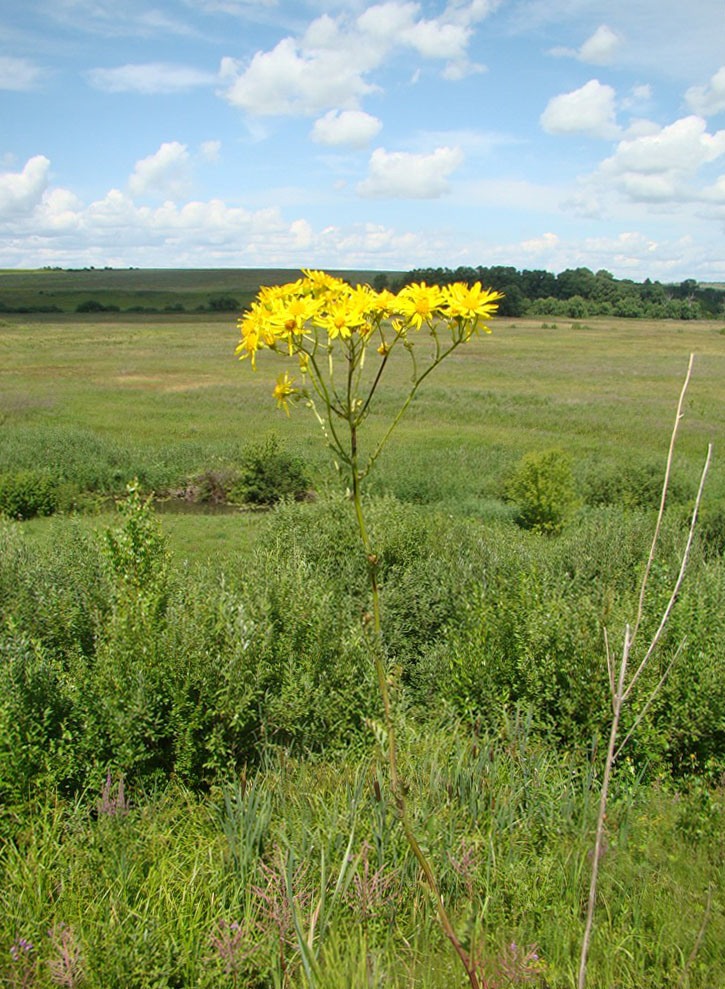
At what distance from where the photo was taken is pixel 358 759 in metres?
4.88

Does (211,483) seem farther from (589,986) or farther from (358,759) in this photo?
(589,986)

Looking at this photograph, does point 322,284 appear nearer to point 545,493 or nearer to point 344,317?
point 344,317

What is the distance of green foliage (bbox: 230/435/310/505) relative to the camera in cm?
2028

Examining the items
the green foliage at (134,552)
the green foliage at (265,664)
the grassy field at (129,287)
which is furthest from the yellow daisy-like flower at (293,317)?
the grassy field at (129,287)

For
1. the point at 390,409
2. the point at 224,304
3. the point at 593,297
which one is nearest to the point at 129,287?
the point at 224,304

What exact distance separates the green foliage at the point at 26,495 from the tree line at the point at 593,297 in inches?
3237

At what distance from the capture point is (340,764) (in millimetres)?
4754

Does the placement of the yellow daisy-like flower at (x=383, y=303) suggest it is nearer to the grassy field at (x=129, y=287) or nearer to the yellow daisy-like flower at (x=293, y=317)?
the yellow daisy-like flower at (x=293, y=317)

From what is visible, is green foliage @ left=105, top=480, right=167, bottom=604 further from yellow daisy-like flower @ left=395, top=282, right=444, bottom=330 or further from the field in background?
the field in background

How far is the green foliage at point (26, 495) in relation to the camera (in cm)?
1817

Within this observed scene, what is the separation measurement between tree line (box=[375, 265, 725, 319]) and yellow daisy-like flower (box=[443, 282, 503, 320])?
96.2 meters

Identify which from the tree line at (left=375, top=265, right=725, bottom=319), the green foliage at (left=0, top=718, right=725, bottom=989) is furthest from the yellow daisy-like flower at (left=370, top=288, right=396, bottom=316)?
the tree line at (left=375, top=265, right=725, bottom=319)

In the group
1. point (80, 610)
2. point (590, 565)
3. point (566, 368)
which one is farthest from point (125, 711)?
point (566, 368)

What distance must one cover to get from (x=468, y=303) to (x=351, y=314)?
34 centimetres
